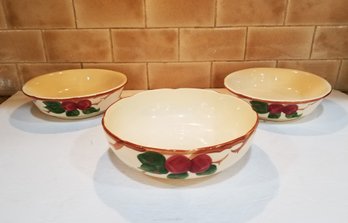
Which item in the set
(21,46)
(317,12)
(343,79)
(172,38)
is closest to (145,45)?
(172,38)

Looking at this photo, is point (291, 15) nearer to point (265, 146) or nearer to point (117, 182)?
point (265, 146)

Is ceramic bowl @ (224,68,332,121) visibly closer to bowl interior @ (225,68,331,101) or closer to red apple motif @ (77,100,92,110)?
bowl interior @ (225,68,331,101)

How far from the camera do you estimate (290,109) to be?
0.48m

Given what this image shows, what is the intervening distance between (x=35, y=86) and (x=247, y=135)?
1.53 ft

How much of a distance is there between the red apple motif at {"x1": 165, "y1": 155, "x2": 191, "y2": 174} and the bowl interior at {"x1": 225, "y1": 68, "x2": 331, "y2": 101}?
0.31 m

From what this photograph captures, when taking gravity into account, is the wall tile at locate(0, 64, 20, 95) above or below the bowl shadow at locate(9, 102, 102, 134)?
above

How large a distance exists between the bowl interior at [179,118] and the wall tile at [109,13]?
0.65ft

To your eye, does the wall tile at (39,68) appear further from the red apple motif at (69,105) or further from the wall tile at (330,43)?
the wall tile at (330,43)

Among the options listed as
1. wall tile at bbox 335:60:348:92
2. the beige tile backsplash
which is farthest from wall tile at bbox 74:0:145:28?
wall tile at bbox 335:60:348:92

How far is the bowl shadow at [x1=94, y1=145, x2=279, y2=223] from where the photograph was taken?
32 centimetres

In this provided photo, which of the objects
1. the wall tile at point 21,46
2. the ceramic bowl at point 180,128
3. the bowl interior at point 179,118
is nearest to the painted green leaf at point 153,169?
the ceramic bowl at point 180,128

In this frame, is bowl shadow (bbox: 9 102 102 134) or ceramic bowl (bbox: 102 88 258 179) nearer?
ceramic bowl (bbox: 102 88 258 179)

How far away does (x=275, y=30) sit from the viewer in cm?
62

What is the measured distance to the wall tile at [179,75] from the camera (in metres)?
0.65
